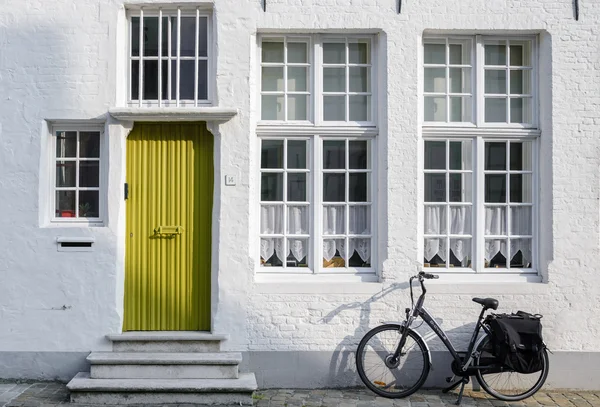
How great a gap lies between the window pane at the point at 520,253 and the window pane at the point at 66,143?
16.4 feet

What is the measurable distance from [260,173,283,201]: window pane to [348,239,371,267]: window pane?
3.18 ft

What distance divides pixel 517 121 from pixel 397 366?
10.0 ft

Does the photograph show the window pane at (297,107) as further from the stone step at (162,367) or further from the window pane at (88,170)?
the stone step at (162,367)

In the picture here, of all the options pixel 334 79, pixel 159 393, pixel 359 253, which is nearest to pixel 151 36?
pixel 334 79

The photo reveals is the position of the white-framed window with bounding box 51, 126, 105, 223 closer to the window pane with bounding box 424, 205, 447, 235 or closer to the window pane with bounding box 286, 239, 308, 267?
the window pane with bounding box 286, 239, 308, 267

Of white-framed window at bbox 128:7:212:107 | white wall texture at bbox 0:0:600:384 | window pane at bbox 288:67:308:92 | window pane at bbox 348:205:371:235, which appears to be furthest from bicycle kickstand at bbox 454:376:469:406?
white-framed window at bbox 128:7:212:107

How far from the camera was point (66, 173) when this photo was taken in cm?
820

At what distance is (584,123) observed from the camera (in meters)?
8.10

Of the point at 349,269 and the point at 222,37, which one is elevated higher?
the point at 222,37

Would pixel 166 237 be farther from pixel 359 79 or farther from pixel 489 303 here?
pixel 489 303

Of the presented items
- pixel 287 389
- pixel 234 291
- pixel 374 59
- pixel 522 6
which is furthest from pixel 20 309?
pixel 522 6

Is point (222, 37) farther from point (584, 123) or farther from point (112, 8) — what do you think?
point (584, 123)

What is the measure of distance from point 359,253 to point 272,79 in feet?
7.20

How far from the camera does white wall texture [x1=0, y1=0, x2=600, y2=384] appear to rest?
796cm
